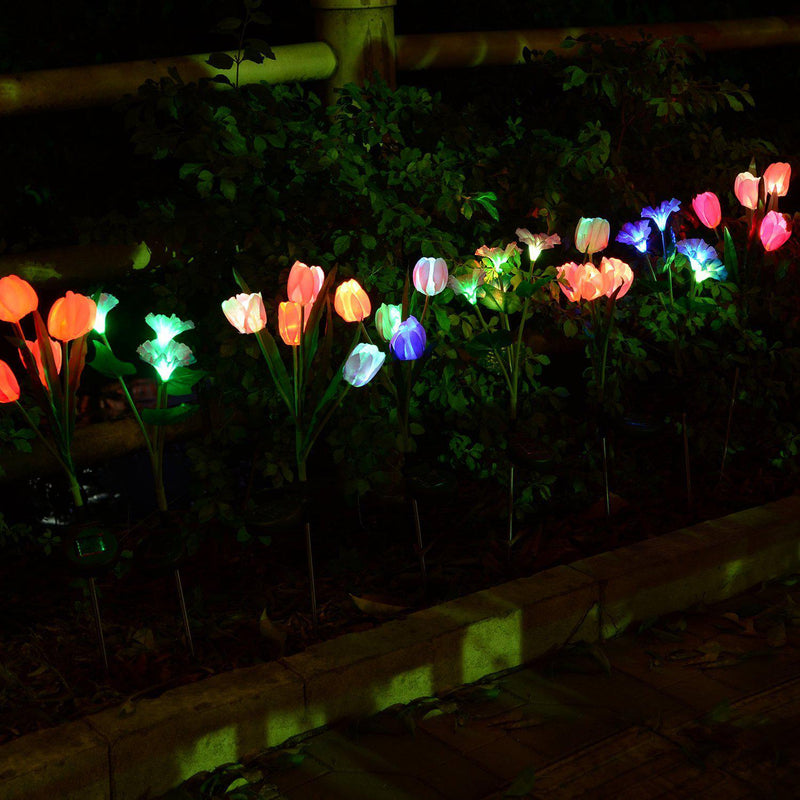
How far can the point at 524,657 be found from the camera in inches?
141

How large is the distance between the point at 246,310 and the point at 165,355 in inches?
11.8

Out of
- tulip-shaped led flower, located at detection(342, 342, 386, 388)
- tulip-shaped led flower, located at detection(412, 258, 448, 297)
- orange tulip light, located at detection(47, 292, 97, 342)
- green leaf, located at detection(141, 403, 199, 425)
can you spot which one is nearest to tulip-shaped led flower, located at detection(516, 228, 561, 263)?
tulip-shaped led flower, located at detection(412, 258, 448, 297)

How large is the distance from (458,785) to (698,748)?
65 cm

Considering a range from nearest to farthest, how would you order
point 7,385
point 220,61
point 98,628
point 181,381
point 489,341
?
point 7,385
point 98,628
point 181,381
point 220,61
point 489,341

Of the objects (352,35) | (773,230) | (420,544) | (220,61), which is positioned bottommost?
(420,544)

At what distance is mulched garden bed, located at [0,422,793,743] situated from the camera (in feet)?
10.9

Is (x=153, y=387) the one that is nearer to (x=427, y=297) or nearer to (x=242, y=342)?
(x=242, y=342)

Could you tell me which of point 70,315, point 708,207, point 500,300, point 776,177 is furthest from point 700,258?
point 70,315

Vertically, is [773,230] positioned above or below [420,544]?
above

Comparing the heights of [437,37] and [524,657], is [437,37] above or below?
above

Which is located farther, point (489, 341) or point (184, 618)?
point (489, 341)

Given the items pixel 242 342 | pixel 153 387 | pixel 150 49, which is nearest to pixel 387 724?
pixel 242 342

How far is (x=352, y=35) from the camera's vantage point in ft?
13.9

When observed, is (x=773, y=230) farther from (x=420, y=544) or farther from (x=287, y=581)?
(x=287, y=581)
